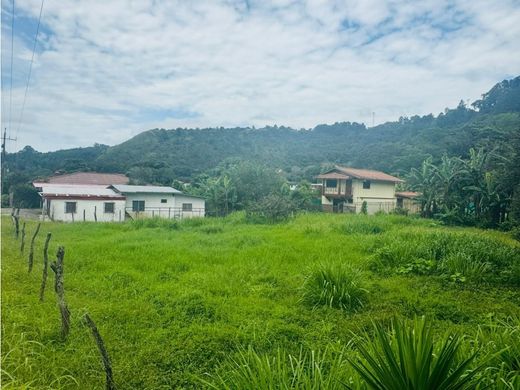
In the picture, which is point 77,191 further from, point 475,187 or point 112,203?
point 475,187

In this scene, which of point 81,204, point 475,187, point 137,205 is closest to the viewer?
point 475,187

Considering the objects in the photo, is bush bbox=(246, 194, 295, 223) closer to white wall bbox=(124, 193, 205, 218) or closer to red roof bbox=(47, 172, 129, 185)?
white wall bbox=(124, 193, 205, 218)

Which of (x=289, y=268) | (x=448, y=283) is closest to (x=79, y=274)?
(x=289, y=268)

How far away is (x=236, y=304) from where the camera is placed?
247 inches

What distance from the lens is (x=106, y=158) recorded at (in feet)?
153

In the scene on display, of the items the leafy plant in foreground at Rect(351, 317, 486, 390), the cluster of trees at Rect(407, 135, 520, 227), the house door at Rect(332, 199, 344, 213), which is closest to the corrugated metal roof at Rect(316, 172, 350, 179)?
the house door at Rect(332, 199, 344, 213)

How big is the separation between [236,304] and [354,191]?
2495 cm

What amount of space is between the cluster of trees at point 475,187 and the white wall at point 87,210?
20.4 m

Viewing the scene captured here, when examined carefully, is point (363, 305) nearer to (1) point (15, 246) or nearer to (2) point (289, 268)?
(2) point (289, 268)

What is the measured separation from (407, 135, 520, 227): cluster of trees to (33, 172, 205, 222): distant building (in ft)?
54.8

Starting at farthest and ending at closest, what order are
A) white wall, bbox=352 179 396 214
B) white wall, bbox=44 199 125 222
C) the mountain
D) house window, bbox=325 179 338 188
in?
the mountain
house window, bbox=325 179 338 188
white wall, bbox=352 179 396 214
white wall, bbox=44 199 125 222

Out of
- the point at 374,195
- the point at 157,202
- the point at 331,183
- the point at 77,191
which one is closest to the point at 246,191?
the point at 157,202

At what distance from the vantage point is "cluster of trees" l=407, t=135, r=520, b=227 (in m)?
17.4

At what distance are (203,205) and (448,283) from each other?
2220cm
